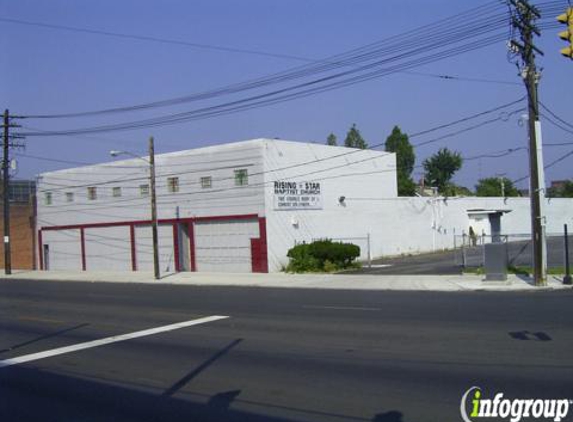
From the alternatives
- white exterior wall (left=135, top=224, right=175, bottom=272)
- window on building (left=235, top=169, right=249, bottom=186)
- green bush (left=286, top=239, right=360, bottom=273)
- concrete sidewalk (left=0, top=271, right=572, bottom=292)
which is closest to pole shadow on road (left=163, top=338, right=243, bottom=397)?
concrete sidewalk (left=0, top=271, right=572, bottom=292)

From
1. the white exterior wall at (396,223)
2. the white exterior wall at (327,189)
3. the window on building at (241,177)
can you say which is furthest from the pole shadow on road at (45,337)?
the window on building at (241,177)

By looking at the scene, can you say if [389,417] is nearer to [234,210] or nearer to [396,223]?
[234,210]

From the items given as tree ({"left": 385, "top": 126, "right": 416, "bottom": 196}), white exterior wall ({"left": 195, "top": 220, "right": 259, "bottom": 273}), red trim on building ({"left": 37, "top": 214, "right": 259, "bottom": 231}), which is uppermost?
tree ({"left": 385, "top": 126, "right": 416, "bottom": 196})

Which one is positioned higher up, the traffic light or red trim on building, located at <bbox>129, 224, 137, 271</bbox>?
the traffic light

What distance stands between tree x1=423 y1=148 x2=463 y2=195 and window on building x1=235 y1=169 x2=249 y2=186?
54043 millimetres

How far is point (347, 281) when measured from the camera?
87.1 feet

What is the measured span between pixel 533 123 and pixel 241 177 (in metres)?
16.8

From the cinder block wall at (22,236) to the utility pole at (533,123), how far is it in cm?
3929

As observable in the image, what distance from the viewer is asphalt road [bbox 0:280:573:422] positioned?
7461mm

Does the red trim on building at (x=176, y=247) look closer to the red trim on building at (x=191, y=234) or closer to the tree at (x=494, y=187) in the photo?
the red trim on building at (x=191, y=234)

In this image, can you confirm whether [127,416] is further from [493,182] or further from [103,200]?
[493,182]

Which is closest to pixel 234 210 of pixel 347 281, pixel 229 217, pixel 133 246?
pixel 229 217

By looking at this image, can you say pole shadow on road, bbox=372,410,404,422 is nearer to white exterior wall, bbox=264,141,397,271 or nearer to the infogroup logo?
the infogroup logo

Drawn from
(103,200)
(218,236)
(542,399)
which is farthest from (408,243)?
(542,399)
